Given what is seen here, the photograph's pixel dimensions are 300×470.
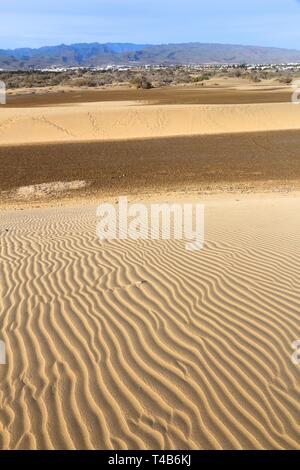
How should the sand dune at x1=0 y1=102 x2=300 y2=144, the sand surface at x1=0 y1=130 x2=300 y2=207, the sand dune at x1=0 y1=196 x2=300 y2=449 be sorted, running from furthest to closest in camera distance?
1. the sand dune at x1=0 y1=102 x2=300 y2=144
2. the sand surface at x1=0 y1=130 x2=300 y2=207
3. the sand dune at x1=0 y1=196 x2=300 y2=449

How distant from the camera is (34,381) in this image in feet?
14.3

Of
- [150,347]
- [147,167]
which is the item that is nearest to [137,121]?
[147,167]

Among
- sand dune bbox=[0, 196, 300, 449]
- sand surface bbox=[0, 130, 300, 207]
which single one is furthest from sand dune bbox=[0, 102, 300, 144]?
sand dune bbox=[0, 196, 300, 449]

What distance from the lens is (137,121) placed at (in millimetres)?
33625

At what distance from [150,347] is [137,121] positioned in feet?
98.7

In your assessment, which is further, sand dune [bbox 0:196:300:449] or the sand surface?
the sand surface

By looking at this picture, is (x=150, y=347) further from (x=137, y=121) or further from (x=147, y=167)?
(x=137, y=121)

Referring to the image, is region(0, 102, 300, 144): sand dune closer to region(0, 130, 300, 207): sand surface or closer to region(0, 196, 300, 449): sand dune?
region(0, 130, 300, 207): sand surface

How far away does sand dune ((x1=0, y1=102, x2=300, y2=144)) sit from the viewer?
31.0 meters

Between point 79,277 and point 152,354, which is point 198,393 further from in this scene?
point 79,277

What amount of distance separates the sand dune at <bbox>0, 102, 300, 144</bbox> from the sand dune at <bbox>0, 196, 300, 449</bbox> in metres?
23.6

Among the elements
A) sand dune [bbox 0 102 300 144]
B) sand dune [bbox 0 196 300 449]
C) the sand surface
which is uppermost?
sand dune [bbox 0 102 300 144]

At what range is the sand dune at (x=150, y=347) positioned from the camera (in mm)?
3775

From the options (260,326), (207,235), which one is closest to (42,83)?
(207,235)
